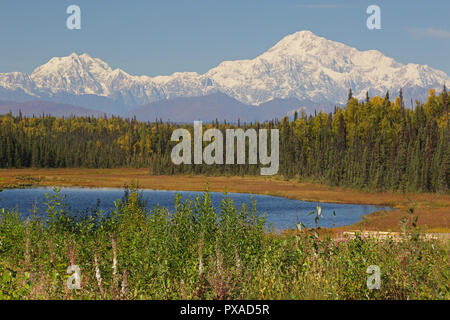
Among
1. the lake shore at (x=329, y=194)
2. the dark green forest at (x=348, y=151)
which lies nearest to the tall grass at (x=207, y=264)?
the lake shore at (x=329, y=194)

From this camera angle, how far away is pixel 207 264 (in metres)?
13.2

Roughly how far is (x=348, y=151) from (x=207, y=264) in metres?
103

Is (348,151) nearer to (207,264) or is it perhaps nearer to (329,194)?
(329,194)

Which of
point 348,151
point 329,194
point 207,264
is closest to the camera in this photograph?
point 207,264

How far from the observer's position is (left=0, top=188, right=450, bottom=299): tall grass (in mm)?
10039

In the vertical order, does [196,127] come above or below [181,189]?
above

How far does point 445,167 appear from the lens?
8694 cm

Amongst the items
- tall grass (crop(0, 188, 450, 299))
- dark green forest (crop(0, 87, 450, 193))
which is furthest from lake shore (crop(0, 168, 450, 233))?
tall grass (crop(0, 188, 450, 299))

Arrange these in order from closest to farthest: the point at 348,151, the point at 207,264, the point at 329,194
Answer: the point at 207,264
the point at 329,194
the point at 348,151

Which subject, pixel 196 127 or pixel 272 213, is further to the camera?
pixel 196 127

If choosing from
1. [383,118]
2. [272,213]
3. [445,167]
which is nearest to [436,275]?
[272,213]

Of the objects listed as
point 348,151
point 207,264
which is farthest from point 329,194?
point 207,264
